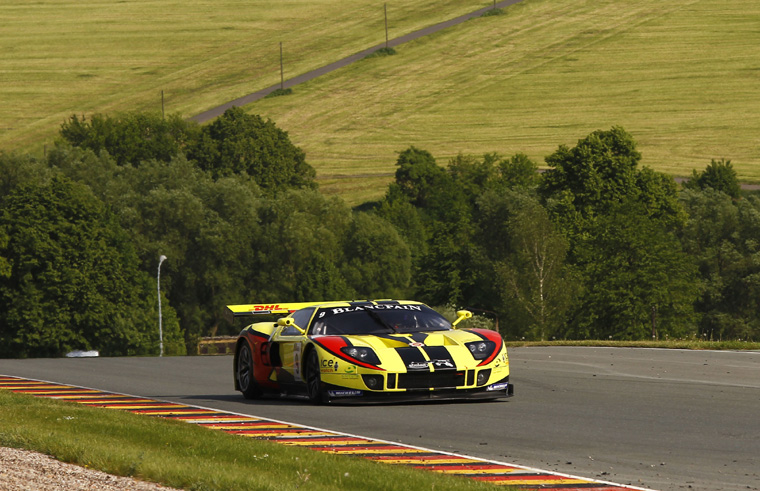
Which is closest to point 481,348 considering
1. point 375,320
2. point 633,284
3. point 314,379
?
point 375,320

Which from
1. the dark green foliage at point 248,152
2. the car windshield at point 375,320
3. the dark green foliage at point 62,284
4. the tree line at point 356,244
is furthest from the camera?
the dark green foliage at point 248,152

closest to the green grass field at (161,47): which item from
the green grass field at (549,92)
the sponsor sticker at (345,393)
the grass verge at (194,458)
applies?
the green grass field at (549,92)

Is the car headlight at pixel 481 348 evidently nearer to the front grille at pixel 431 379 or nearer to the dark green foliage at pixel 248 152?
the front grille at pixel 431 379

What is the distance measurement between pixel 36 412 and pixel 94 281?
59453 mm

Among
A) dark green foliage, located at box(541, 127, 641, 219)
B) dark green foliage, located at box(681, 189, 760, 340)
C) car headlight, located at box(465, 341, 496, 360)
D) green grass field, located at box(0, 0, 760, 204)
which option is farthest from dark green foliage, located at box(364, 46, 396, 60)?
car headlight, located at box(465, 341, 496, 360)

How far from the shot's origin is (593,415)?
1391cm

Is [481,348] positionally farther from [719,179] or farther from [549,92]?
[549,92]

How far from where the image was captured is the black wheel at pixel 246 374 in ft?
56.7

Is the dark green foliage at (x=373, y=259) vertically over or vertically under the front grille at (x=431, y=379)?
over

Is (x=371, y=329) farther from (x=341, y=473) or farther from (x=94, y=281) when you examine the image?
(x=94, y=281)

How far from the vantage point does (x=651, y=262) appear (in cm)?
6600

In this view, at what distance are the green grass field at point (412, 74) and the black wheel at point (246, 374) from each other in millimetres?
87169

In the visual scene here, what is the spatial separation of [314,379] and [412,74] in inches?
4420

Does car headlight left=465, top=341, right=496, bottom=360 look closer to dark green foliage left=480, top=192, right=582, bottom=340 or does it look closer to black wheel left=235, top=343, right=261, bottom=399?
black wheel left=235, top=343, right=261, bottom=399
